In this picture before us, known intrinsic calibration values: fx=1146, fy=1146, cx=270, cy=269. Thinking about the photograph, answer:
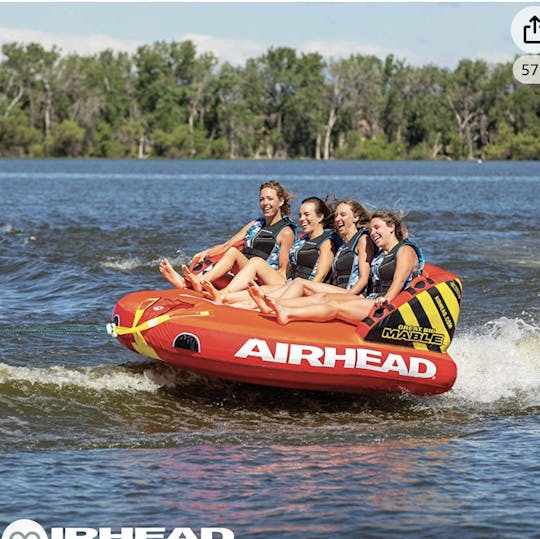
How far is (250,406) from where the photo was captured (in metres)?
8.38

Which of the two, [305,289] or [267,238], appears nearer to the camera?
[305,289]

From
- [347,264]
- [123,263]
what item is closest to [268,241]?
[347,264]

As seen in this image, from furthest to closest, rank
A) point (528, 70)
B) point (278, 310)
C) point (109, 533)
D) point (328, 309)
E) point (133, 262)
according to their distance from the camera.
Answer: point (528, 70) < point (133, 262) < point (328, 309) < point (278, 310) < point (109, 533)

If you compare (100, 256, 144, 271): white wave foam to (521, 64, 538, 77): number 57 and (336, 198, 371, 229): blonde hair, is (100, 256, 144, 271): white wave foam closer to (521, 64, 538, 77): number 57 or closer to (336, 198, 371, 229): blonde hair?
(336, 198, 371, 229): blonde hair

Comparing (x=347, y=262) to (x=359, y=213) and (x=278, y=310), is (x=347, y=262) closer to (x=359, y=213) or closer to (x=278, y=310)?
(x=359, y=213)

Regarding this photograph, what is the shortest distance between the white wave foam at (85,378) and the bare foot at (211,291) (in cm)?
79

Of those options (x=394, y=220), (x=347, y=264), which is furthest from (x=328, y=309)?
(x=394, y=220)

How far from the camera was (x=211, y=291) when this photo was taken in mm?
8797

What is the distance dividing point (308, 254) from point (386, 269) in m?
0.83

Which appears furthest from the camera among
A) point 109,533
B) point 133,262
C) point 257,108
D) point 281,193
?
point 257,108

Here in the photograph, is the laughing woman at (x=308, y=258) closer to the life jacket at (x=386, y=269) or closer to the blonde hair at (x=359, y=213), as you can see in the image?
the blonde hair at (x=359, y=213)

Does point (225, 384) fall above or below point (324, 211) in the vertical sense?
below

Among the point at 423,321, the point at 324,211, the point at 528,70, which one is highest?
the point at 528,70

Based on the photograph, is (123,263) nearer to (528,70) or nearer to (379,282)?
(379,282)
